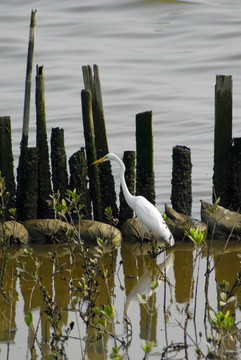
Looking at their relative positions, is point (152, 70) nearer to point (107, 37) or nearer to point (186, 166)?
point (107, 37)

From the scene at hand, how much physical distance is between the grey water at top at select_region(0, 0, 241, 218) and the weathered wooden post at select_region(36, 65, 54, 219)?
287 centimetres

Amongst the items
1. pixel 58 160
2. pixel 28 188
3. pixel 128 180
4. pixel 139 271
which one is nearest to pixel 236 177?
pixel 128 180

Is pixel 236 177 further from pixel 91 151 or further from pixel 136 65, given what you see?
pixel 136 65

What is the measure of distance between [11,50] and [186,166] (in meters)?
15.7

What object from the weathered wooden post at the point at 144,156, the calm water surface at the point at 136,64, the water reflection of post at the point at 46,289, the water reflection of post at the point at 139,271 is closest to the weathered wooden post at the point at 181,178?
the weathered wooden post at the point at 144,156

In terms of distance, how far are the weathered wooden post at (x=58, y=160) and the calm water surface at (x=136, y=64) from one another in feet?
9.63

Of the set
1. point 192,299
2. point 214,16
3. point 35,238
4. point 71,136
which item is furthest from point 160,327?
point 214,16

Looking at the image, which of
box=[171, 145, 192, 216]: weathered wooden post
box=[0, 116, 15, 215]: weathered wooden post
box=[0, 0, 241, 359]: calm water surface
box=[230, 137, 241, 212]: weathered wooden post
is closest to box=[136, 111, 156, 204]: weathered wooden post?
box=[171, 145, 192, 216]: weathered wooden post

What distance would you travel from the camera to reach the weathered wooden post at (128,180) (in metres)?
9.41

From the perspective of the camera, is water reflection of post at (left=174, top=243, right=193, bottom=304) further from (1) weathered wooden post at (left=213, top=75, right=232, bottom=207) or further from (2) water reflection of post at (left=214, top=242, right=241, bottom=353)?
(1) weathered wooden post at (left=213, top=75, right=232, bottom=207)

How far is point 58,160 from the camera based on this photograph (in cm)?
920

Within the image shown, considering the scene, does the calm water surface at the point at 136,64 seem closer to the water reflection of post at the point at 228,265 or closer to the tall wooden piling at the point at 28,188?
the water reflection of post at the point at 228,265

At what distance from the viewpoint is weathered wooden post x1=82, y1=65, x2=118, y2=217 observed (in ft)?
30.3

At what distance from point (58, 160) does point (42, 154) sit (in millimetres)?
241
